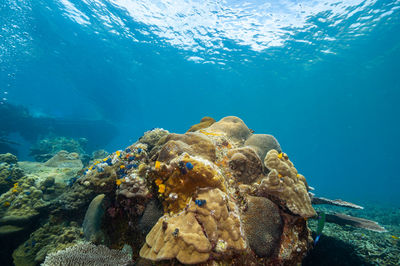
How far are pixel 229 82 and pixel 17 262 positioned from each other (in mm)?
43473

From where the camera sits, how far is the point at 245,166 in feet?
14.4

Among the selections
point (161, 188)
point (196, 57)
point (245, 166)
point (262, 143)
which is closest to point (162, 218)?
point (161, 188)

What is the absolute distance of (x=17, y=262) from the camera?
4223mm

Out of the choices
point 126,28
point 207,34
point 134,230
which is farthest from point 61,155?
point 207,34

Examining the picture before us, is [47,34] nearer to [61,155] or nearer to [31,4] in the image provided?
[31,4]

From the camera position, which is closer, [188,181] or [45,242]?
[188,181]

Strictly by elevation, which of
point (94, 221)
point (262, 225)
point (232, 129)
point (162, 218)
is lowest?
point (94, 221)

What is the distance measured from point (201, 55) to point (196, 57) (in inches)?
51.3

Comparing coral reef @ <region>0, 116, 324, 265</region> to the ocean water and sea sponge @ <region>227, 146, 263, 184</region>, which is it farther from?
the ocean water

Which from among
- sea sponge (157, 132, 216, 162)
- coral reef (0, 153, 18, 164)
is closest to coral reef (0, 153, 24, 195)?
coral reef (0, 153, 18, 164)

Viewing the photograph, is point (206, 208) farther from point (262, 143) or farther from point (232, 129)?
point (232, 129)

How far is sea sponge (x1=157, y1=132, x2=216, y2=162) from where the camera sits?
4078mm

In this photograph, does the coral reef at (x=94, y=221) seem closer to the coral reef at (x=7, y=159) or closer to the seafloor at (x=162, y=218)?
the seafloor at (x=162, y=218)

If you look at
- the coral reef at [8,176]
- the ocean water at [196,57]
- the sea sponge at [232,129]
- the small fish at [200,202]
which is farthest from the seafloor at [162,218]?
the ocean water at [196,57]
